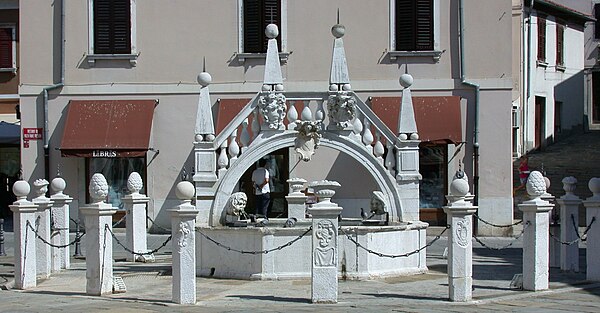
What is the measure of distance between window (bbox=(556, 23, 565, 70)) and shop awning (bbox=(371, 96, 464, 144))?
16.4 meters

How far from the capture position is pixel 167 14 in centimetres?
3003

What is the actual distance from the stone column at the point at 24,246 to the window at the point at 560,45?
30.3 m

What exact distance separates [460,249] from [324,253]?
192 cm

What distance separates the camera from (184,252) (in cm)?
1527

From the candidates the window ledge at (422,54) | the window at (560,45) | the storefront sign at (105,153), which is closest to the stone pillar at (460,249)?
the window ledge at (422,54)

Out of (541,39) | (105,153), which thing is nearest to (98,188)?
(105,153)

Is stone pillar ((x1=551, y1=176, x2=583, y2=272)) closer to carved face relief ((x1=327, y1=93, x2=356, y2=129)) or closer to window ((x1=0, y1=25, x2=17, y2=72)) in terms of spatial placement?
carved face relief ((x1=327, y1=93, x2=356, y2=129))

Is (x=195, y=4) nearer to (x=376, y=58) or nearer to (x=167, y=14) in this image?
(x=167, y=14)

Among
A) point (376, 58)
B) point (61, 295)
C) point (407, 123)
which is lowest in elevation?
point (61, 295)

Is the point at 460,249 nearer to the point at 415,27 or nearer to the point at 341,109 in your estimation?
the point at 341,109

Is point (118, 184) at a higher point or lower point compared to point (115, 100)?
lower

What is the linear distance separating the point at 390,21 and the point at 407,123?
10.8m

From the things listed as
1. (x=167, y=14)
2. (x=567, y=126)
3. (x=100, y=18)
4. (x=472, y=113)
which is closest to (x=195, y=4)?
(x=167, y=14)

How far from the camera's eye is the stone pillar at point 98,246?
16.3 metres
